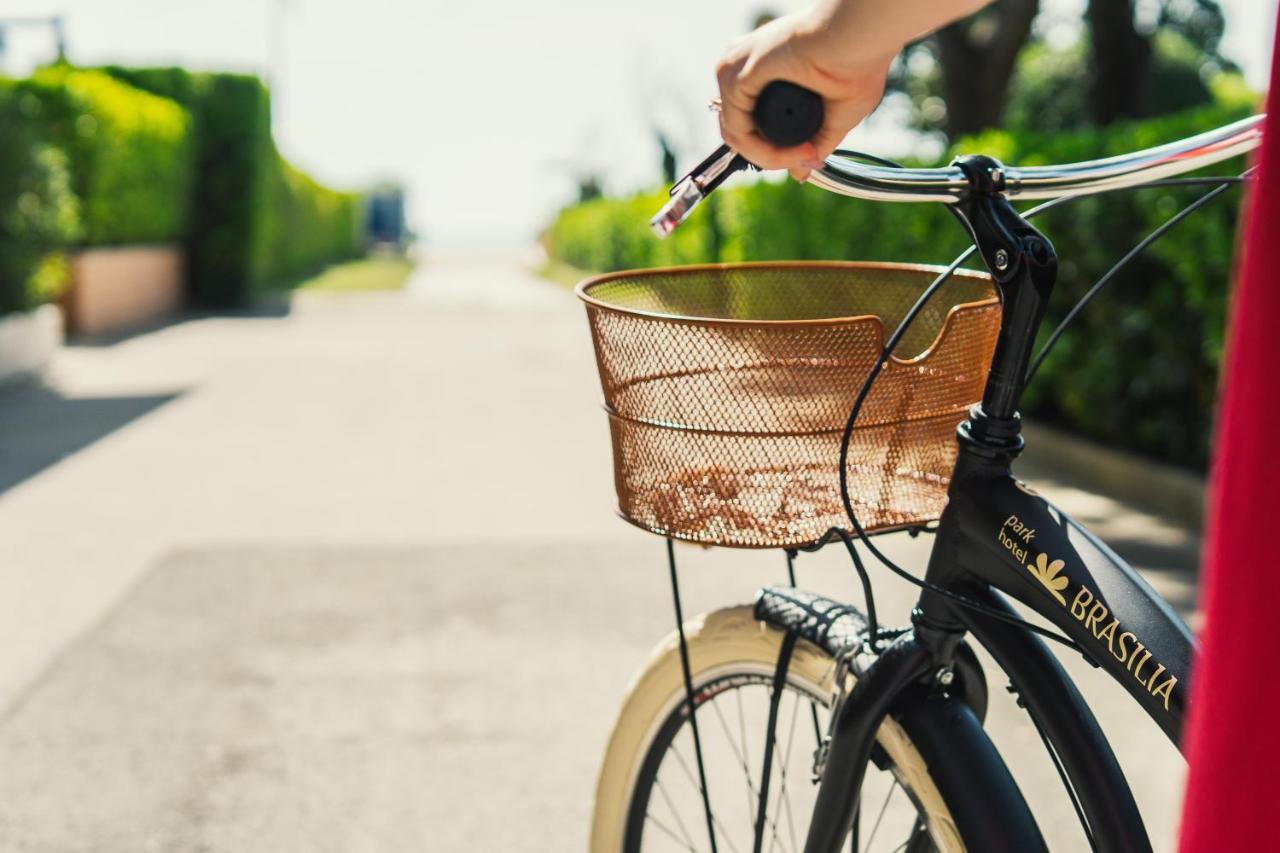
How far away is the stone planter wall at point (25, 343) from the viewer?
10703mm

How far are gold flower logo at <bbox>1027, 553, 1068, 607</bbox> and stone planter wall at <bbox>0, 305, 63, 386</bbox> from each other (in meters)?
10.7

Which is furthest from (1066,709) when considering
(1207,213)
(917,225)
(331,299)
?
(331,299)

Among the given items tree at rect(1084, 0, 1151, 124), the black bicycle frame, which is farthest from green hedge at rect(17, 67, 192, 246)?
the black bicycle frame

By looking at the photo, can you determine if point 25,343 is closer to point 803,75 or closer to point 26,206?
point 26,206

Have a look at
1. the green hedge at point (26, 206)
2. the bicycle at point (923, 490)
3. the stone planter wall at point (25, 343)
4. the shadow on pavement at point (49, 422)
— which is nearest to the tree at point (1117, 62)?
the shadow on pavement at point (49, 422)

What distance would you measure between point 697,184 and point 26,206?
35.6 ft

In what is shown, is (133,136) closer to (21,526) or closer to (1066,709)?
(21,526)

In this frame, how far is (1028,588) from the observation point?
1.44 m

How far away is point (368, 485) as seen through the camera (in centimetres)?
712

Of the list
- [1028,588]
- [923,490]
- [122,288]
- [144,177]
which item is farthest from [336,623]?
[144,177]

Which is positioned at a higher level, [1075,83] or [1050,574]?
[1075,83]

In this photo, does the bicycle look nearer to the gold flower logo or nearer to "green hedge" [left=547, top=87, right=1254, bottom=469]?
the gold flower logo

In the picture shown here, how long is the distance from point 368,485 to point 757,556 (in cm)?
246

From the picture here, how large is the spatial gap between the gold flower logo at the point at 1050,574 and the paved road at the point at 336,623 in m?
2.04
